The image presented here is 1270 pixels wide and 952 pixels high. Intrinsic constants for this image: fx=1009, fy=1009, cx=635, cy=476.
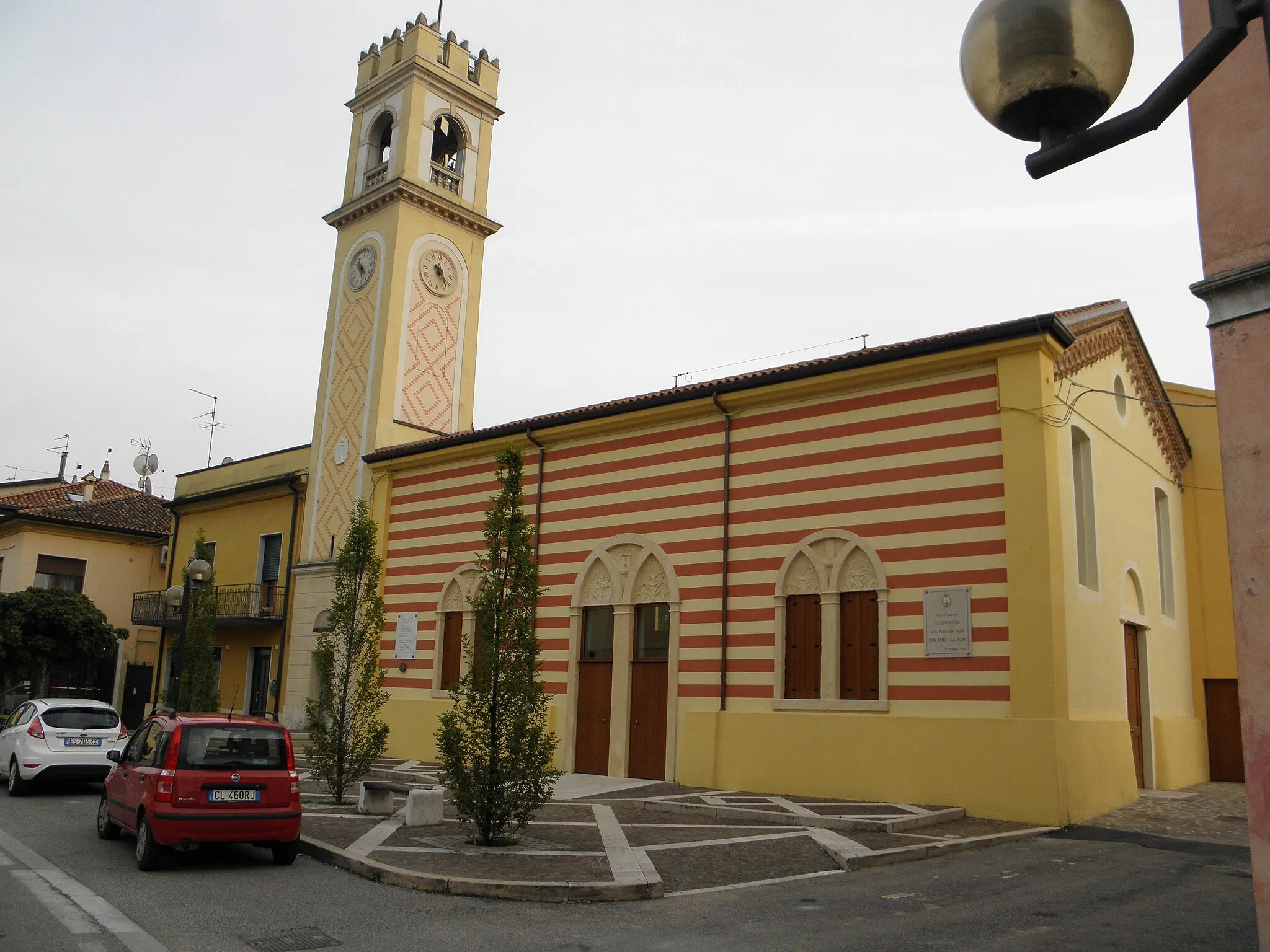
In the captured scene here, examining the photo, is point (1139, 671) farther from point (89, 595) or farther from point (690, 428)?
point (89, 595)

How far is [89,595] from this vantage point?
33.0m

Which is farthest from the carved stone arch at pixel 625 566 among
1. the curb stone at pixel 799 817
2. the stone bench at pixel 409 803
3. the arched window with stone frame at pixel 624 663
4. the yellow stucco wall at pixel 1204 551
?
the yellow stucco wall at pixel 1204 551

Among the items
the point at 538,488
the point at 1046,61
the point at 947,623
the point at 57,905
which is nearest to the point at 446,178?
the point at 538,488

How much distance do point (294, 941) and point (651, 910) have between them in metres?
2.62

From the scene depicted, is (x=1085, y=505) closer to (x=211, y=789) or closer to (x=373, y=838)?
(x=373, y=838)

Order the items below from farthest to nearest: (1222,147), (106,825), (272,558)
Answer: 1. (272,558)
2. (106,825)
3. (1222,147)

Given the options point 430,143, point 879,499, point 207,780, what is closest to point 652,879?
point 207,780

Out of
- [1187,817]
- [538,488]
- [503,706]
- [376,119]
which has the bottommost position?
[1187,817]

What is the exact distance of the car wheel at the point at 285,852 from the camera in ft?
30.3

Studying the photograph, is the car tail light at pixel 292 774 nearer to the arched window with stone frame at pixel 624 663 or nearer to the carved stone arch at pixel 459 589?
the arched window with stone frame at pixel 624 663

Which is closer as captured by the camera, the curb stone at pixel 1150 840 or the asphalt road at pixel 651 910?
the asphalt road at pixel 651 910

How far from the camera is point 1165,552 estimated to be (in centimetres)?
2045

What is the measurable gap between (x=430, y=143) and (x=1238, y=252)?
76.6 feet

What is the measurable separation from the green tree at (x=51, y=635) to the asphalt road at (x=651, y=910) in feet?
63.9
